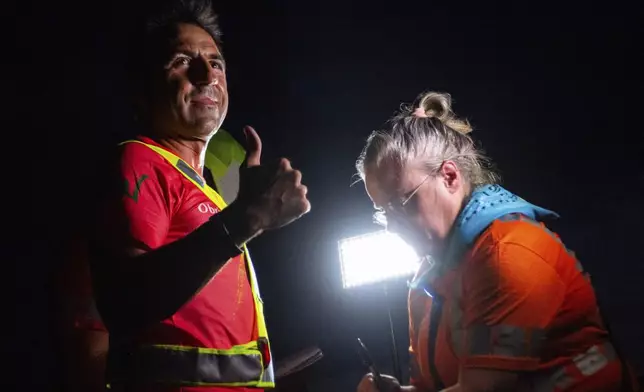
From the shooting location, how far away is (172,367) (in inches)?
44.6

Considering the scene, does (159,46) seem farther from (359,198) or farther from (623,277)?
(623,277)

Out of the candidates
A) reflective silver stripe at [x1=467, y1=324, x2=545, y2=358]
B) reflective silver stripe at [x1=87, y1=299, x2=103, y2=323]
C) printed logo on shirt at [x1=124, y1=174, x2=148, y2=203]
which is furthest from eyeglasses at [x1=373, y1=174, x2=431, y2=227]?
reflective silver stripe at [x1=87, y1=299, x2=103, y2=323]

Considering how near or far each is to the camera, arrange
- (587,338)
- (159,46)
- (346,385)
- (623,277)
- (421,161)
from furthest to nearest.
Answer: (346,385) → (623,277) → (421,161) → (159,46) → (587,338)

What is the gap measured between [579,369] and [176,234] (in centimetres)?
150

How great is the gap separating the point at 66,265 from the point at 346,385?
283 inches

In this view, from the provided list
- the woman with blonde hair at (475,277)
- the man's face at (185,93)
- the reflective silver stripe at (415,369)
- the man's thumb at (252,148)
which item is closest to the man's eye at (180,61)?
the man's face at (185,93)

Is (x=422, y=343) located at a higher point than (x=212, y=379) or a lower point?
lower

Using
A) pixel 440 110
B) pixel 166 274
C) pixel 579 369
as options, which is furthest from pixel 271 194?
pixel 440 110

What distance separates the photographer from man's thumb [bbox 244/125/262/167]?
119cm

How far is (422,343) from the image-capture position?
2027 millimetres

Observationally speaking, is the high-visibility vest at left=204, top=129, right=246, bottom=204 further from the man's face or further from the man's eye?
the man's eye

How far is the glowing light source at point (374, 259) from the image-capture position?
3.19 m

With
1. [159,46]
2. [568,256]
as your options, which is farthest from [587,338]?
[159,46]

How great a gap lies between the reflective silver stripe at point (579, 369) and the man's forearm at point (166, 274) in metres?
1.22
